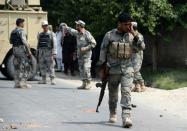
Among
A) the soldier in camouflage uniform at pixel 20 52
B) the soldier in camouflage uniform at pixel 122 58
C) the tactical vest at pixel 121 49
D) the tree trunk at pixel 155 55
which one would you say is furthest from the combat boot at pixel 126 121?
the tree trunk at pixel 155 55

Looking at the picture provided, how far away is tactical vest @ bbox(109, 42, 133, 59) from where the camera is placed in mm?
10430

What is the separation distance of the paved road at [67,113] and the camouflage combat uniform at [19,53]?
1.40 ft

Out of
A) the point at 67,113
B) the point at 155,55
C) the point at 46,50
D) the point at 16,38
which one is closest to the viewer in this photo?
the point at 67,113

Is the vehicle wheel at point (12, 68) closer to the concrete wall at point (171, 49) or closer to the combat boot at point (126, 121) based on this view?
the concrete wall at point (171, 49)

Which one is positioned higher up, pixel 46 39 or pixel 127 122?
pixel 46 39

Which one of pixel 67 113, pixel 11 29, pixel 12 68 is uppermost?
pixel 11 29

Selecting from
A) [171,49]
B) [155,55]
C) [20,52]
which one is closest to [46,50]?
[20,52]

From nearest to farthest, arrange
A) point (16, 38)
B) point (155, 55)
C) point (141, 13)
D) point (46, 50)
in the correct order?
point (16, 38) < point (46, 50) < point (141, 13) < point (155, 55)

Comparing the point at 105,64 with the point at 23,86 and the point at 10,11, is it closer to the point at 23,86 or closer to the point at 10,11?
the point at 23,86

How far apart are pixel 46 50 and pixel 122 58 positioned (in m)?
8.09

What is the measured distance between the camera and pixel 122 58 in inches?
414

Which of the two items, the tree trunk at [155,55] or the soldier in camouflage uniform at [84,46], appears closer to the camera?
the soldier in camouflage uniform at [84,46]

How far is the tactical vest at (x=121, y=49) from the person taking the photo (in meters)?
10.4

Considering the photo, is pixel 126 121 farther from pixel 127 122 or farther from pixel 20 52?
pixel 20 52
